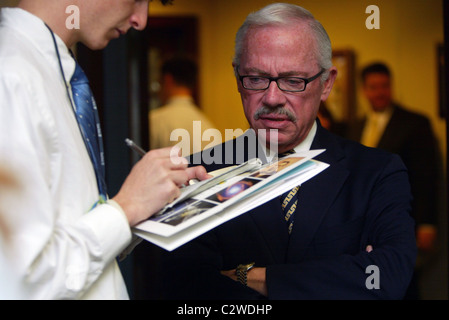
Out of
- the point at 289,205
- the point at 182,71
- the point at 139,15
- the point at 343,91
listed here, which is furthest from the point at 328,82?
the point at 343,91

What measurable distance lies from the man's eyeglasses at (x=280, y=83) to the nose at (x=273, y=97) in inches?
0.5

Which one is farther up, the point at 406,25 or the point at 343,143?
the point at 406,25

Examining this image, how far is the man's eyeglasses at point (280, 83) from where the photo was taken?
1.73 m

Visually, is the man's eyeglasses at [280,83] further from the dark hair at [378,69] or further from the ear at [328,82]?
the dark hair at [378,69]

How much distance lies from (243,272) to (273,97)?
579mm

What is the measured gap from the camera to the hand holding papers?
107cm

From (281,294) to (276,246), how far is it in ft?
0.73

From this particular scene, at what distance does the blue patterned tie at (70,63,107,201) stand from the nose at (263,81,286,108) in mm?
693

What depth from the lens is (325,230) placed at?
163cm

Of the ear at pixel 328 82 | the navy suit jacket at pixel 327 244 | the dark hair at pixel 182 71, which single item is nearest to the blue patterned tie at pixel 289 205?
the navy suit jacket at pixel 327 244

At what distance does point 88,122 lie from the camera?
3.72 feet

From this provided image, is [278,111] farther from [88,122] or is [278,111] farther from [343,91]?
[343,91]
